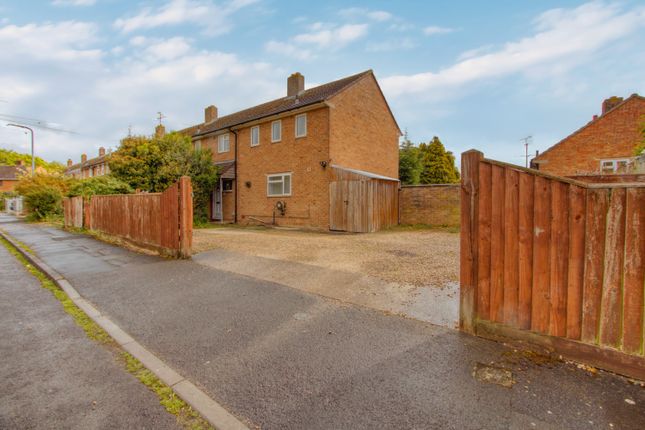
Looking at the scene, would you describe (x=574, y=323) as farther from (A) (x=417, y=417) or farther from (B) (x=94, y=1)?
(B) (x=94, y=1)

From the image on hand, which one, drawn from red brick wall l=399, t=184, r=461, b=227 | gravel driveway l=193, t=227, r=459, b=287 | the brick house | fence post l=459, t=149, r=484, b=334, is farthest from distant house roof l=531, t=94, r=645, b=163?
fence post l=459, t=149, r=484, b=334

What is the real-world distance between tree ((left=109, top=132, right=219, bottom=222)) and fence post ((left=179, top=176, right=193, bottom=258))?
35.2 ft

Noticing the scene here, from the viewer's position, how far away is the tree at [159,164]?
17.1m

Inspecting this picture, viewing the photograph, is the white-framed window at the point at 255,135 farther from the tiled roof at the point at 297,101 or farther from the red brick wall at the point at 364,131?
the red brick wall at the point at 364,131

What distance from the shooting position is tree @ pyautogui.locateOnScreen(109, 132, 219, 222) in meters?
17.1

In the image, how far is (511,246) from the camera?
3.08 metres

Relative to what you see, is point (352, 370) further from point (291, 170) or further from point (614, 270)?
point (291, 170)

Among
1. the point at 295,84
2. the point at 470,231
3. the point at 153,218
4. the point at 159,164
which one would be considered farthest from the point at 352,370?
the point at 295,84

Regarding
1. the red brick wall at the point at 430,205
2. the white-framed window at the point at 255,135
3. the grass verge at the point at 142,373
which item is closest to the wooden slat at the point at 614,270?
the grass verge at the point at 142,373

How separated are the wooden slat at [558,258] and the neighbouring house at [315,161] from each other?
10293 millimetres

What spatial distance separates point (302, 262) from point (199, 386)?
15.0ft

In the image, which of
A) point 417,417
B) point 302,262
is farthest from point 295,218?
point 417,417

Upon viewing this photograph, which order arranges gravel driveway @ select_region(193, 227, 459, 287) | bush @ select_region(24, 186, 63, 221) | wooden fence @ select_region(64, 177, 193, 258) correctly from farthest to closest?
bush @ select_region(24, 186, 63, 221)
wooden fence @ select_region(64, 177, 193, 258)
gravel driveway @ select_region(193, 227, 459, 287)

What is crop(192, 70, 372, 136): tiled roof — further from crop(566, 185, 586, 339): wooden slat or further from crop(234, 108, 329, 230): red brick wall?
crop(566, 185, 586, 339): wooden slat
